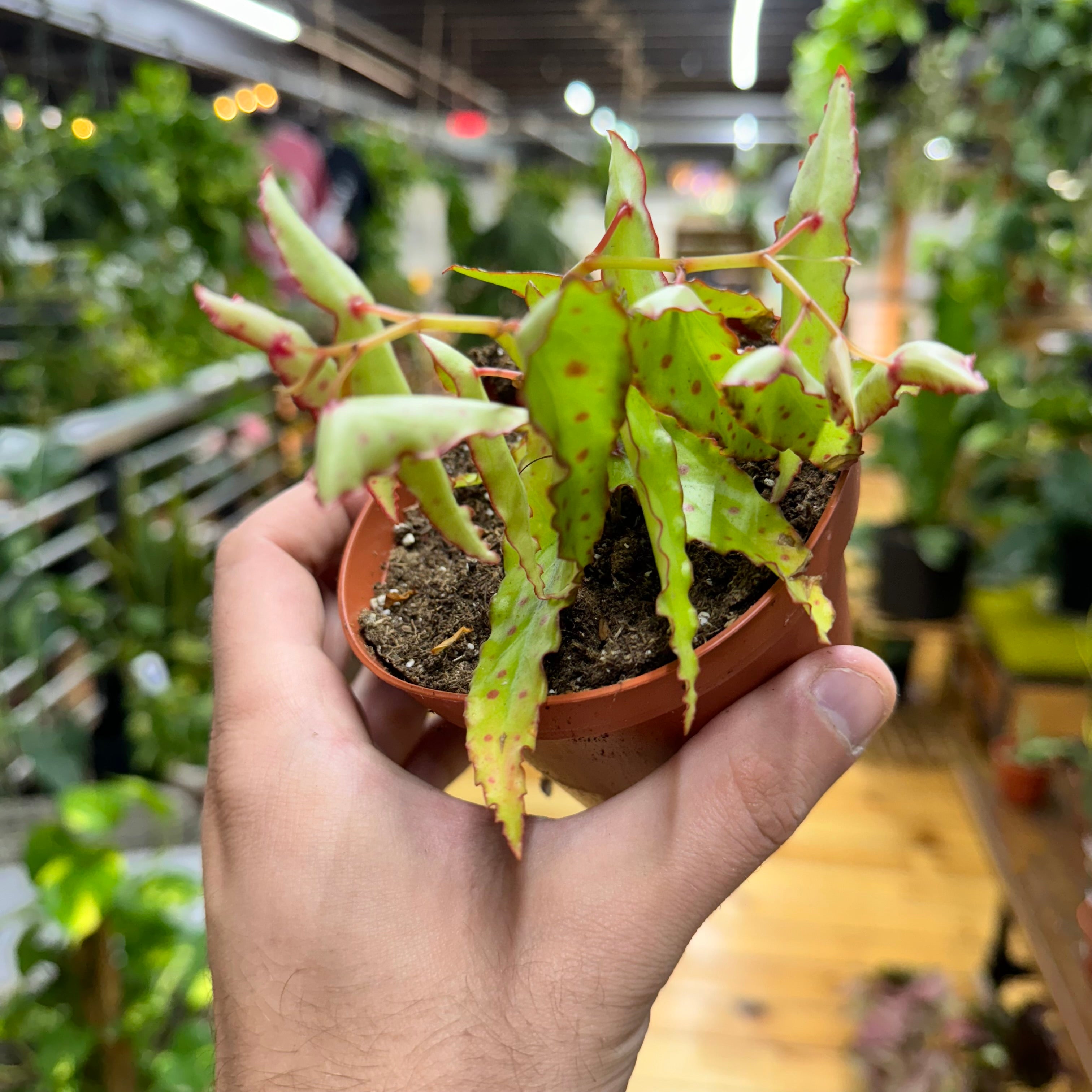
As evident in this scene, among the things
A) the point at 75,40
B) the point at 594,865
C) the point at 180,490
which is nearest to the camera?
the point at 594,865

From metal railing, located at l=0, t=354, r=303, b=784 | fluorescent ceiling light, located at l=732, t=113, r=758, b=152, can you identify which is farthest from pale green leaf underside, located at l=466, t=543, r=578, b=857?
fluorescent ceiling light, located at l=732, t=113, r=758, b=152

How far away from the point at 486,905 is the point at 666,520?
28cm

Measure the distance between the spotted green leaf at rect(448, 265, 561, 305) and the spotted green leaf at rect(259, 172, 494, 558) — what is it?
0.10 metres

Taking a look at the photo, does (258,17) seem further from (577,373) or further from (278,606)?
(577,373)

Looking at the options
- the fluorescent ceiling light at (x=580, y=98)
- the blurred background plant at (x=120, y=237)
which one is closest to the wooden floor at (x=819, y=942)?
the blurred background plant at (x=120, y=237)

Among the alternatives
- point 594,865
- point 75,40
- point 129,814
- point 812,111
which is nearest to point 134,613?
point 129,814

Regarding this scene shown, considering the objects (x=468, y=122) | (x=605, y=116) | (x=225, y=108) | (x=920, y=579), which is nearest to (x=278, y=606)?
(x=920, y=579)

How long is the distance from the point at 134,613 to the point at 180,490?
573 millimetres

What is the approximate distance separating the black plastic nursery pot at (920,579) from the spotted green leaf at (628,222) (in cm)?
189

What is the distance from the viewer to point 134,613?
193cm

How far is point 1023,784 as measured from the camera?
1.48 meters

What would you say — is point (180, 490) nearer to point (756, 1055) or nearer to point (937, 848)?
point (756, 1055)

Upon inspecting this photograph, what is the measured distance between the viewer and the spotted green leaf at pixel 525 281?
1.58 ft

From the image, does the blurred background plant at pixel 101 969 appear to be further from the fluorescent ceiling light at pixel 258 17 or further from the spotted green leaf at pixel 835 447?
the fluorescent ceiling light at pixel 258 17
